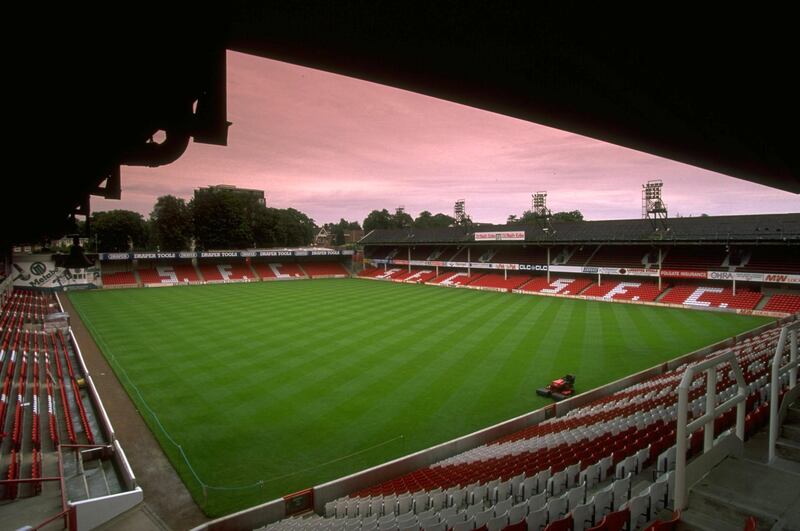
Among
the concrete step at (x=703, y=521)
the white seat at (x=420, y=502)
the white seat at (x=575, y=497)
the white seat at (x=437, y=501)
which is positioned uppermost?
the concrete step at (x=703, y=521)

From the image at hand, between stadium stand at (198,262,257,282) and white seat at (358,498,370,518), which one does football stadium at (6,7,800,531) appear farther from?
stadium stand at (198,262,257,282)

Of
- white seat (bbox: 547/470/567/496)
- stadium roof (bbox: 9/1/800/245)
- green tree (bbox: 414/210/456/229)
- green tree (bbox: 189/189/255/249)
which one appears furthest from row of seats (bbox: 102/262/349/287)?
green tree (bbox: 414/210/456/229)

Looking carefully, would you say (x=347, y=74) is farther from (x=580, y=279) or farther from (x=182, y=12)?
(x=580, y=279)

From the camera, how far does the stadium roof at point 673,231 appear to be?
3120cm

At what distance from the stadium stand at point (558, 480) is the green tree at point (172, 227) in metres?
62.8

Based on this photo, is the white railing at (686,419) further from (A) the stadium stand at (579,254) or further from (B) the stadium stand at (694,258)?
(A) the stadium stand at (579,254)

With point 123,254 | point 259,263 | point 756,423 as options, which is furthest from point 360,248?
point 756,423

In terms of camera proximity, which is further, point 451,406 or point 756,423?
point 451,406

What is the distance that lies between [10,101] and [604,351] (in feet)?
72.8

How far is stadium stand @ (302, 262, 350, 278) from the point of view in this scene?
61.1m

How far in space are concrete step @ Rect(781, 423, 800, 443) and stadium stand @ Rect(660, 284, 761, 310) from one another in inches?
1219

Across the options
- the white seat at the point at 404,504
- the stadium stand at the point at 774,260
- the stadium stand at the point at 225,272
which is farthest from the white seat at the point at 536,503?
the stadium stand at the point at 225,272

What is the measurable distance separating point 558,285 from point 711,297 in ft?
39.6

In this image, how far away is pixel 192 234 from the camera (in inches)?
2525
